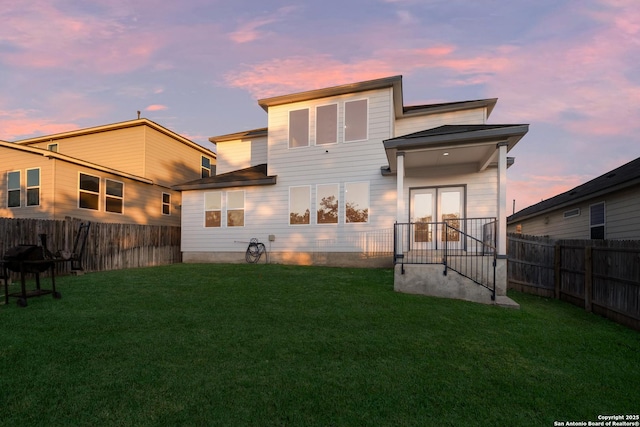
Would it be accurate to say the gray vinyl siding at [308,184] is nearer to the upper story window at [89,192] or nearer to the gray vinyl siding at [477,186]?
the gray vinyl siding at [477,186]

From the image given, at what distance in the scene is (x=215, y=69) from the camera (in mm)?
11852

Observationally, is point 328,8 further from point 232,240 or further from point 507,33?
point 232,240

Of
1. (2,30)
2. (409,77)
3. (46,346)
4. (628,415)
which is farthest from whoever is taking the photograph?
(409,77)

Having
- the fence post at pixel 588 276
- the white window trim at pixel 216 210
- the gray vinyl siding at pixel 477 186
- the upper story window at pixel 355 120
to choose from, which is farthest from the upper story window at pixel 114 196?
the fence post at pixel 588 276

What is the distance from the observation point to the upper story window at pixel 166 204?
17.6 meters

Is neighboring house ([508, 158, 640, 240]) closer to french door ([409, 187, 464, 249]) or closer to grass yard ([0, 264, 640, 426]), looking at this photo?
french door ([409, 187, 464, 249])

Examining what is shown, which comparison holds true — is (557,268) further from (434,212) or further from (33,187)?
(33,187)

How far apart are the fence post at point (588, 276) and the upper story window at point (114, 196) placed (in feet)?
59.9

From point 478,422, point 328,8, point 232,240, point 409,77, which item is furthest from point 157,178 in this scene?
point 478,422

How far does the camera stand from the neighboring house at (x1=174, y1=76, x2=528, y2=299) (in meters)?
10.4

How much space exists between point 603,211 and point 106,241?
59.3 feet

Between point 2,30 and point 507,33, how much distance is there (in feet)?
52.6

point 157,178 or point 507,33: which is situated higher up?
point 507,33

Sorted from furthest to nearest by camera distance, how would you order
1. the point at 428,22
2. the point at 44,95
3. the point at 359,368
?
the point at 44,95 < the point at 428,22 < the point at 359,368
